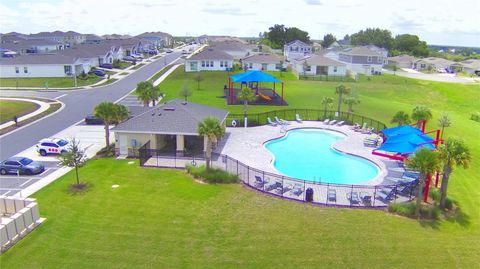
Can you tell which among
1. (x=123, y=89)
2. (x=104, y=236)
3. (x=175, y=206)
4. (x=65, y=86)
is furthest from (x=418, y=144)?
Answer: (x=65, y=86)

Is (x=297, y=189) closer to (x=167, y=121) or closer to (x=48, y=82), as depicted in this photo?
(x=167, y=121)

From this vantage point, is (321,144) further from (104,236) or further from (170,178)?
(104,236)

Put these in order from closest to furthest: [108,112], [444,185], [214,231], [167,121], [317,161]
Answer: [214,231] < [444,185] < [108,112] < [167,121] < [317,161]

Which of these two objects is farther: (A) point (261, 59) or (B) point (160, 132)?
(A) point (261, 59)

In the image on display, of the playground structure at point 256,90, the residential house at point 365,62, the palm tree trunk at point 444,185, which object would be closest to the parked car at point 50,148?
the playground structure at point 256,90

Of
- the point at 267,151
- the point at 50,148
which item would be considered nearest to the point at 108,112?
the point at 50,148

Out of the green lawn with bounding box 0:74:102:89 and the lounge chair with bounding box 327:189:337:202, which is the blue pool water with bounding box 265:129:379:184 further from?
the green lawn with bounding box 0:74:102:89
